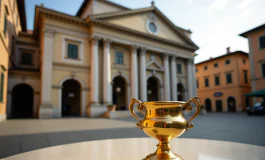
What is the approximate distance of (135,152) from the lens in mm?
1952

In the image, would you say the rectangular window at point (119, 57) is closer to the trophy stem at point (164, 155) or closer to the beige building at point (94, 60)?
the beige building at point (94, 60)

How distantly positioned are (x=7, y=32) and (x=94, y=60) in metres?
7.34

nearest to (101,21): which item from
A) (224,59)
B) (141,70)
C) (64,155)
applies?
(141,70)

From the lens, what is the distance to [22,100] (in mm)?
20672

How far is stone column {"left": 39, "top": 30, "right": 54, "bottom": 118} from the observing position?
15.4m

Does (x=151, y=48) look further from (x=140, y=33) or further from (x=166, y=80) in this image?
(x=166, y=80)

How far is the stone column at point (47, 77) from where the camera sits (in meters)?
15.4

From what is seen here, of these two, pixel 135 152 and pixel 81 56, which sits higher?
pixel 81 56

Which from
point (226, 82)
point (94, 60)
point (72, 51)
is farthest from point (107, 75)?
point (226, 82)

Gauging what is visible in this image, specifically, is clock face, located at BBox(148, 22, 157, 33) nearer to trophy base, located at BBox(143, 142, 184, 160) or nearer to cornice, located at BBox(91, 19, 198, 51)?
cornice, located at BBox(91, 19, 198, 51)

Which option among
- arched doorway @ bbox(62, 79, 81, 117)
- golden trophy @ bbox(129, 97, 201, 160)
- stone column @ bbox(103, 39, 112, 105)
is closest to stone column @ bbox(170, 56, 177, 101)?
stone column @ bbox(103, 39, 112, 105)

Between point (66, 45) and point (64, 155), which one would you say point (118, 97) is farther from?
point (64, 155)

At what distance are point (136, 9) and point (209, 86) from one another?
2285 centimetres

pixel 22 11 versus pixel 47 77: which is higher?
pixel 22 11
